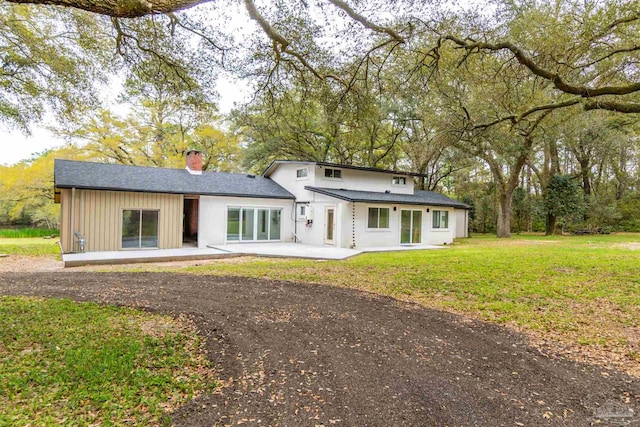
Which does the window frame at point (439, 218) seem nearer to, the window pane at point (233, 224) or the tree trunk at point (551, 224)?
the window pane at point (233, 224)

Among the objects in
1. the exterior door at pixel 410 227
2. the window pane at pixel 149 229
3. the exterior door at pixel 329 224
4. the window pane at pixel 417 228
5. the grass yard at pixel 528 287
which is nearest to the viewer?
the grass yard at pixel 528 287

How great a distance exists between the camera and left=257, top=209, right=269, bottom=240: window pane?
1705 cm

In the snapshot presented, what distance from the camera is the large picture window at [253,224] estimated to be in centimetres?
1631

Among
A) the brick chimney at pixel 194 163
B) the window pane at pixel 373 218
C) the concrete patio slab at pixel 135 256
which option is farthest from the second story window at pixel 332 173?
the concrete patio slab at pixel 135 256

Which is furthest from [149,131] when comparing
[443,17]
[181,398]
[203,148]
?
[181,398]

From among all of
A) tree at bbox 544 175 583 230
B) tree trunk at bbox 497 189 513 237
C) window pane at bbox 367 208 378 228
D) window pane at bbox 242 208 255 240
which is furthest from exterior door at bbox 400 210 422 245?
tree at bbox 544 175 583 230

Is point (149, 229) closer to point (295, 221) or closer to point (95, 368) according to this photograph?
point (295, 221)

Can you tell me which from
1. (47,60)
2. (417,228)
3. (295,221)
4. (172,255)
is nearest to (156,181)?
(172,255)

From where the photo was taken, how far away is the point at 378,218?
16.6 meters

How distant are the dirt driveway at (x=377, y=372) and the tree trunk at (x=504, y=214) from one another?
19.4m

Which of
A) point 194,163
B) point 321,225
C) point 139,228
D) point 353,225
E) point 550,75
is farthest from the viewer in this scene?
point 194,163

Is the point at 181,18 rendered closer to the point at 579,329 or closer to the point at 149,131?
the point at 579,329

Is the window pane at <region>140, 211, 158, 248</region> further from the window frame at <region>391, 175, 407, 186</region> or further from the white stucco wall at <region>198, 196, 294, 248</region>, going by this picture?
the window frame at <region>391, 175, 407, 186</region>

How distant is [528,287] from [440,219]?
1188 centimetres
